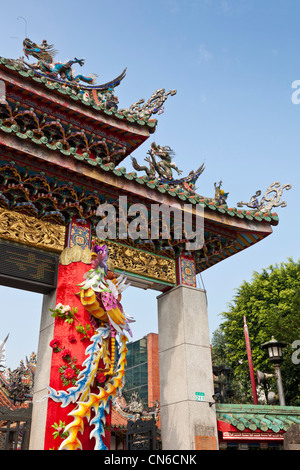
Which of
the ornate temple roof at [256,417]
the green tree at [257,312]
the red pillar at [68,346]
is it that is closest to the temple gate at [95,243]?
the red pillar at [68,346]

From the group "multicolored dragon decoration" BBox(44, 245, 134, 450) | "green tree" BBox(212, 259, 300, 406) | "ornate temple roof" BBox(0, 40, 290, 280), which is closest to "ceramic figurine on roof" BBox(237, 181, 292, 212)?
"ornate temple roof" BBox(0, 40, 290, 280)

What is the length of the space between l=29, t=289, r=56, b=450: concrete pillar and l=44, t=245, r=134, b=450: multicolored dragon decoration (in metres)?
0.56

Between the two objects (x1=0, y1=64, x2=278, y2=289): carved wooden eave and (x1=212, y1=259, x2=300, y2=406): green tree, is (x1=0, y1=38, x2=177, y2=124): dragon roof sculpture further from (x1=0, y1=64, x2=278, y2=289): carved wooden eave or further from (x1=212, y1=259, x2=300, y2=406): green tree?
(x1=212, y1=259, x2=300, y2=406): green tree

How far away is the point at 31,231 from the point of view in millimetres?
9422

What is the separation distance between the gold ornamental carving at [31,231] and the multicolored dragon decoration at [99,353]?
2.98 feet

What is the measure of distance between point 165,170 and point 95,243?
3.14 m

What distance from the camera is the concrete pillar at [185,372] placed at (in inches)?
375

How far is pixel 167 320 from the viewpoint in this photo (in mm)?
11062

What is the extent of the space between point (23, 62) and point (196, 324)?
7.80 metres

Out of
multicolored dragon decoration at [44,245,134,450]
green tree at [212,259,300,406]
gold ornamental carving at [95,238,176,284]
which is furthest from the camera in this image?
green tree at [212,259,300,406]

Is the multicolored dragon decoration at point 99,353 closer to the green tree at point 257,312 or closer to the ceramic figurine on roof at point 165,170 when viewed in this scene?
the ceramic figurine on roof at point 165,170

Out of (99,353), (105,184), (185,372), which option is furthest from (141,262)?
(99,353)

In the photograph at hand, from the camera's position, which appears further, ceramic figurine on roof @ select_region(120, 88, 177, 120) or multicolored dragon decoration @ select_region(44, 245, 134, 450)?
ceramic figurine on roof @ select_region(120, 88, 177, 120)

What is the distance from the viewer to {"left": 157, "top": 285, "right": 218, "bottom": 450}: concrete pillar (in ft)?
31.2
